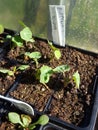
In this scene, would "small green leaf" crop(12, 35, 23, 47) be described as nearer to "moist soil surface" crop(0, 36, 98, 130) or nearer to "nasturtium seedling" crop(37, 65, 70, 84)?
"moist soil surface" crop(0, 36, 98, 130)

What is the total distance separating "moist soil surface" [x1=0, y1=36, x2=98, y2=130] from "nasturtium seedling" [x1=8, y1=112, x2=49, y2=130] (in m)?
0.06

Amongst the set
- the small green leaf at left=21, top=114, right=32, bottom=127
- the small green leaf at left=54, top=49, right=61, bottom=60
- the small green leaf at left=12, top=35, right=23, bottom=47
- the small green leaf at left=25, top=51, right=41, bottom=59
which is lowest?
the small green leaf at left=21, top=114, right=32, bottom=127

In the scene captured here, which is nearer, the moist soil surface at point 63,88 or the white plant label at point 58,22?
the moist soil surface at point 63,88

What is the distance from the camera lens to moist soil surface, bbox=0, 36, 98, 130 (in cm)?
79

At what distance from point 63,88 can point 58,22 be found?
0.28 meters

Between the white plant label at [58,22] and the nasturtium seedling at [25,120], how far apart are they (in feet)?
1.37

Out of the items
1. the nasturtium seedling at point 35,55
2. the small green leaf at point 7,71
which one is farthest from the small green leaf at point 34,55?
the small green leaf at point 7,71

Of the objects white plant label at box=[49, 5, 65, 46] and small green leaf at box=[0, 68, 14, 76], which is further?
white plant label at box=[49, 5, 65, 46]

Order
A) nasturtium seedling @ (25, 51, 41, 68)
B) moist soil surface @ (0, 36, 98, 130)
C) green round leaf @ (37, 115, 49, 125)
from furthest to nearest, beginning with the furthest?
1. nasturtium seedling @ (25, 51, 41, 68)
2. moist soil surface @ (0, 36, 98, 130)
3. green round leaf @ (37, 115, 49, 125)

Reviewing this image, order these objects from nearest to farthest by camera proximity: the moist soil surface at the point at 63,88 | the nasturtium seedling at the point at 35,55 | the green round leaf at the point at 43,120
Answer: the green round leaf at the point at 43,120, the moist soil surface at the point at 63,88, the nasturtium seedling at the point at 35,55

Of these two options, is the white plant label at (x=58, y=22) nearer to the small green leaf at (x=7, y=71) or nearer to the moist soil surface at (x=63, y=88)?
the moist soil surface at (x=63, y=88)

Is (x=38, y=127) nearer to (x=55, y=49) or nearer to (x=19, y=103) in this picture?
(x=19, y=103)

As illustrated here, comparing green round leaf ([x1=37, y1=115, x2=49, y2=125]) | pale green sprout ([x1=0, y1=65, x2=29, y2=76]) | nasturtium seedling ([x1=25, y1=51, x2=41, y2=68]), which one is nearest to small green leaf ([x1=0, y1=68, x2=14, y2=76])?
pale green sprout ([x1=0, y1=65, x2=29, y2=76])

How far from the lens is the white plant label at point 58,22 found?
38.4 inches
